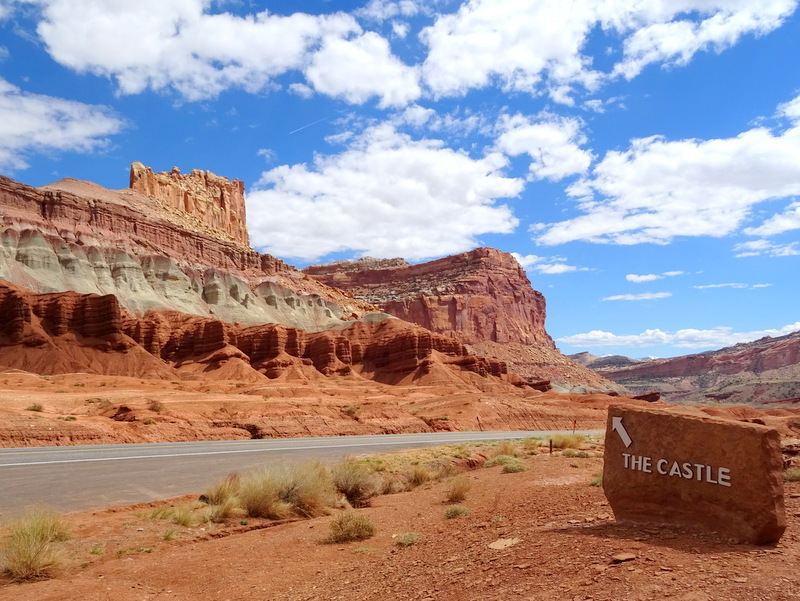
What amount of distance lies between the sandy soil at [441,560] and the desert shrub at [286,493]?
60 centimetres

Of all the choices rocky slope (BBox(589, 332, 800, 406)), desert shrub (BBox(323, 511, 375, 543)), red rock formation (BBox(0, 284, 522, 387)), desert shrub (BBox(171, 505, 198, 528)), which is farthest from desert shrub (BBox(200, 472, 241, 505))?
rocky slope (BBox(589, 332, 800, 406))

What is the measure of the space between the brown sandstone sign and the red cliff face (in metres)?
132

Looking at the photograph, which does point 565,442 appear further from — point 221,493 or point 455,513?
point 221,493

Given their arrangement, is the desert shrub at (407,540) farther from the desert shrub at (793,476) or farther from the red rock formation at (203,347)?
the red rock formation at (203,347)

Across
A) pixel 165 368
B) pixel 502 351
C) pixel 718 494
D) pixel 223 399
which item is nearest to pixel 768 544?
pixel 718 494

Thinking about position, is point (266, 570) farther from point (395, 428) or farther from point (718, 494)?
point (395, 428)

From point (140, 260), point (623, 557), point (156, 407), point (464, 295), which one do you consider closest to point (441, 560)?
point (623, 557)

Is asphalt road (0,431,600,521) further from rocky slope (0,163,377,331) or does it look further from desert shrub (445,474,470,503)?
rocky slope (0,163,377,331)

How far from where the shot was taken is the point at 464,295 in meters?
148

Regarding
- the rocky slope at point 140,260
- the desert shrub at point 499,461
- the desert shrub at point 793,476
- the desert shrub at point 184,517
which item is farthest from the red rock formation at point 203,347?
the desert shrub at point 793,476

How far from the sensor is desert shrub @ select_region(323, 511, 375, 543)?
33.9ft

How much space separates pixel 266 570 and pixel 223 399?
115ft

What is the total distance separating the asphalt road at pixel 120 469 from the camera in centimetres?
1384

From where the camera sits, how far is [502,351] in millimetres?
141250
